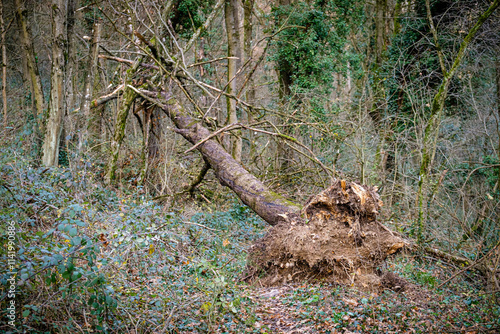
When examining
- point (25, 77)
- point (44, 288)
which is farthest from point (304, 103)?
point (25, 77)

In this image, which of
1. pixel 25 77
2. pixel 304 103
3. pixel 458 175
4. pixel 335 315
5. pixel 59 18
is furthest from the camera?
pixel 25 77

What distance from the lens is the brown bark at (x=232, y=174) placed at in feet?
19.7

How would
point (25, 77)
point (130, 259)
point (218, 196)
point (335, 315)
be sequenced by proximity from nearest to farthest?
point (335, 315) → point (130, 259) → point (218, 196) → point (25, 77)

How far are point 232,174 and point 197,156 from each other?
3.32 m

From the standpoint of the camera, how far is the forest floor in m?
3.04

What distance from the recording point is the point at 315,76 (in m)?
11.8

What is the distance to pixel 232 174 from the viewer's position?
7.02 m

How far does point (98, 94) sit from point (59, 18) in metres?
2.43

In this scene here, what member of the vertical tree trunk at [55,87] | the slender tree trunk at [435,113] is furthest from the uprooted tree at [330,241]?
the vertical tree trunk at [55,87]

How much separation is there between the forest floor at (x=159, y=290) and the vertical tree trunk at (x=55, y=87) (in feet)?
6.18

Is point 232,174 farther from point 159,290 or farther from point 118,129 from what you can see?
point 159,290

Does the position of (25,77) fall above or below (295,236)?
above

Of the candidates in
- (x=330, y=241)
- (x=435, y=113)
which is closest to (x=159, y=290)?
(x=330, y=241)

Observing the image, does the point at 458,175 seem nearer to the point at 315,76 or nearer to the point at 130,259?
the point at 315,76
